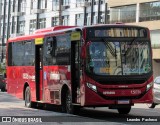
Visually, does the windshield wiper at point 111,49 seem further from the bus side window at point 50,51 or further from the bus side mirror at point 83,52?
the bus side window at point 50,51

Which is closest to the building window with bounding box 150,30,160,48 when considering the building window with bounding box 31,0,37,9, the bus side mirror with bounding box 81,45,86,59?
the building window with bounding box 31,0,37,9

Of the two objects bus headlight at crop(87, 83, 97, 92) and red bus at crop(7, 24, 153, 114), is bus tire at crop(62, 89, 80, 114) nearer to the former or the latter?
red bus at crop(7, 24, 153, 114)

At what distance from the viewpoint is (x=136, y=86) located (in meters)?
17.0

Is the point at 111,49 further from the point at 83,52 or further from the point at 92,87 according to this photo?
the point at 92,87

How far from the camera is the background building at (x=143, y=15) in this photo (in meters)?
52.4

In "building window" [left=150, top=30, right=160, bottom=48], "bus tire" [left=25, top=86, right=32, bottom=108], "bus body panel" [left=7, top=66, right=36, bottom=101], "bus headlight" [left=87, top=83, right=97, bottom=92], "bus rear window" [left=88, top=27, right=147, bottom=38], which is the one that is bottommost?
"bus tire" [left=25, top=86, right=32, bottom=108]

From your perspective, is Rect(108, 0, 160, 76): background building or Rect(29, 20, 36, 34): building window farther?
Rect(29, 20, 36, 34): building window

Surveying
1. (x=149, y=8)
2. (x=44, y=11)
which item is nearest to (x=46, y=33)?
(x=149, y=8)

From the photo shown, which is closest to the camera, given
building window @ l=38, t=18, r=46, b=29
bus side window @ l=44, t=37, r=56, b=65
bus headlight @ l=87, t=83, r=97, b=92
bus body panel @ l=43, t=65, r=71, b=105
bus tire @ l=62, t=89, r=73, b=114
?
bus headlight @ l=87, t=83, r=97, b=92

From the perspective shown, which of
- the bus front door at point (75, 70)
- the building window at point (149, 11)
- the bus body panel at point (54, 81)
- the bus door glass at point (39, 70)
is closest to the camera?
the bus front door at point (75, 70)

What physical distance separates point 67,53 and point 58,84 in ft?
4.79

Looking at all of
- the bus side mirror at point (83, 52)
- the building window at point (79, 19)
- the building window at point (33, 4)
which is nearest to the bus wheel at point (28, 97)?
the bus side mirror at point (83, 52)

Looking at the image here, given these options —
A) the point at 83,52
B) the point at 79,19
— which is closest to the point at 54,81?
the point at 83,52

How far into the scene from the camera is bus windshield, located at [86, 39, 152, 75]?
664 inches
